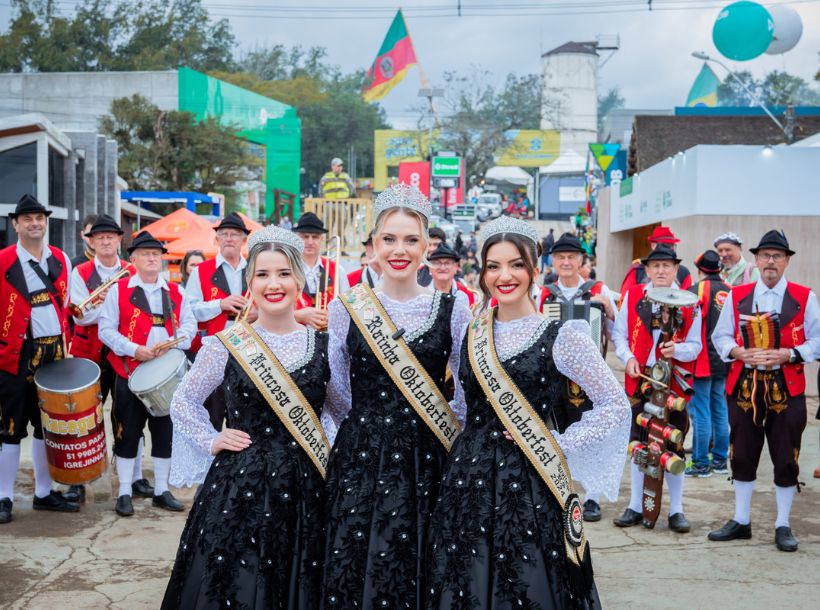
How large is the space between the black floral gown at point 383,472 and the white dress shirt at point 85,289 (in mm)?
3187

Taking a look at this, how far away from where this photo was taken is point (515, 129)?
57.8 metres

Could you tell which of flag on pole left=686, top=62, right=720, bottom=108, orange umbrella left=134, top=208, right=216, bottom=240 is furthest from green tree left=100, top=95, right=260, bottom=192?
flag on pole left=686, top=62, right=720, bottom=108

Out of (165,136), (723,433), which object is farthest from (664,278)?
(165,136)

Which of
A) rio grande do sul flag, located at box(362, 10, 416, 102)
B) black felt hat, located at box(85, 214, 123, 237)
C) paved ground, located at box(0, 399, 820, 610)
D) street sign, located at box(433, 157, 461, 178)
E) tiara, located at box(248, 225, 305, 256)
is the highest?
rio grande do sul flag, located at box(362, 10, 416, 102)

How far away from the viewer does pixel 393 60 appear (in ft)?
156

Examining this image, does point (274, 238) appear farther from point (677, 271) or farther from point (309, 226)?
point (677, 271)

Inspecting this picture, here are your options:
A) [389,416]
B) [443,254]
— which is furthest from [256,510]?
[443,254]

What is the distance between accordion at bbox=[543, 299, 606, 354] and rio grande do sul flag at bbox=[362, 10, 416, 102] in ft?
139

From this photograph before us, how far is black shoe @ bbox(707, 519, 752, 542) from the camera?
5.76 metres

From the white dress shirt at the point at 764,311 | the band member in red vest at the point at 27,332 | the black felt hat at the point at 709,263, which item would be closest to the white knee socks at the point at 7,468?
the band member in red vest at the point at 27,332

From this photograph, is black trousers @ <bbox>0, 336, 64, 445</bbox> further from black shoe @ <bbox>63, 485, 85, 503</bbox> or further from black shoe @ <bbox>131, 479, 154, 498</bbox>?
black shoe @ <bbox>131, 479, 154, 498</bbox>

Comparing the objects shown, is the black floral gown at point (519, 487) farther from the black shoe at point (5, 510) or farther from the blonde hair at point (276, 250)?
the black shoe at point (5, 510)

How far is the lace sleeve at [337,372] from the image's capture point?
369 centimetres

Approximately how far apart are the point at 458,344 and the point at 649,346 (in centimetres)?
299
